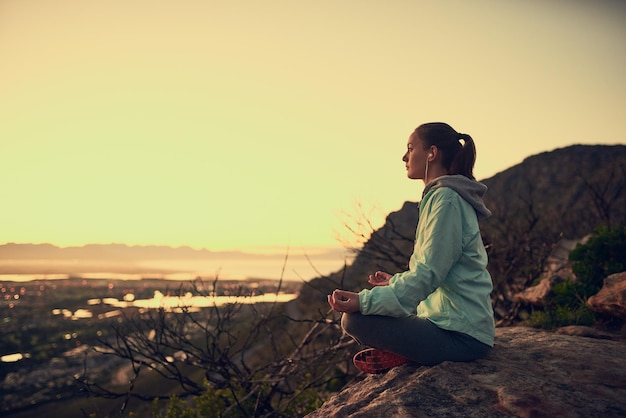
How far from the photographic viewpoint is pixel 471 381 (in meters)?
3.45

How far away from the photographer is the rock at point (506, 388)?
309cm

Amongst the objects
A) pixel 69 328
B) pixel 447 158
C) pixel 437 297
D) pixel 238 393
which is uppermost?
pixel 447 158

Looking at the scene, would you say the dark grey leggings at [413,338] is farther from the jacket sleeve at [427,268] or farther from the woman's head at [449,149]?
the woman's head at [449,149]

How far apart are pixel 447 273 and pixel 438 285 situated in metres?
0.12

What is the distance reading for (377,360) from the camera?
13.2 ft

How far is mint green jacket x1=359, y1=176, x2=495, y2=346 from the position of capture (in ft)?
10.6

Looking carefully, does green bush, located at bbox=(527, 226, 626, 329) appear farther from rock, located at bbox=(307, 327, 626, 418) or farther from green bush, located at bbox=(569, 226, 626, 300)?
rock, located at bbox=(307, 327, 626, 418)

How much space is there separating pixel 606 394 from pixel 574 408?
1.28 feet

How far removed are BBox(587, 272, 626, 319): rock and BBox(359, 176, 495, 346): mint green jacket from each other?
10.7ft

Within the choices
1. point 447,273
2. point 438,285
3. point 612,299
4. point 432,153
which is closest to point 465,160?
point 432,153

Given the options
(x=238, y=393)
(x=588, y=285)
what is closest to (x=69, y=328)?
(x=238, y=393)

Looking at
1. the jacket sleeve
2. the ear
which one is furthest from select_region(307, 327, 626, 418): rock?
the ear

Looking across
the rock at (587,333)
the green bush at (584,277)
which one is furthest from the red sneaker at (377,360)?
the green bush at (584,277)

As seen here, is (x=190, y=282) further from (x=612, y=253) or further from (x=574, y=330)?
(x=612, y=253)
